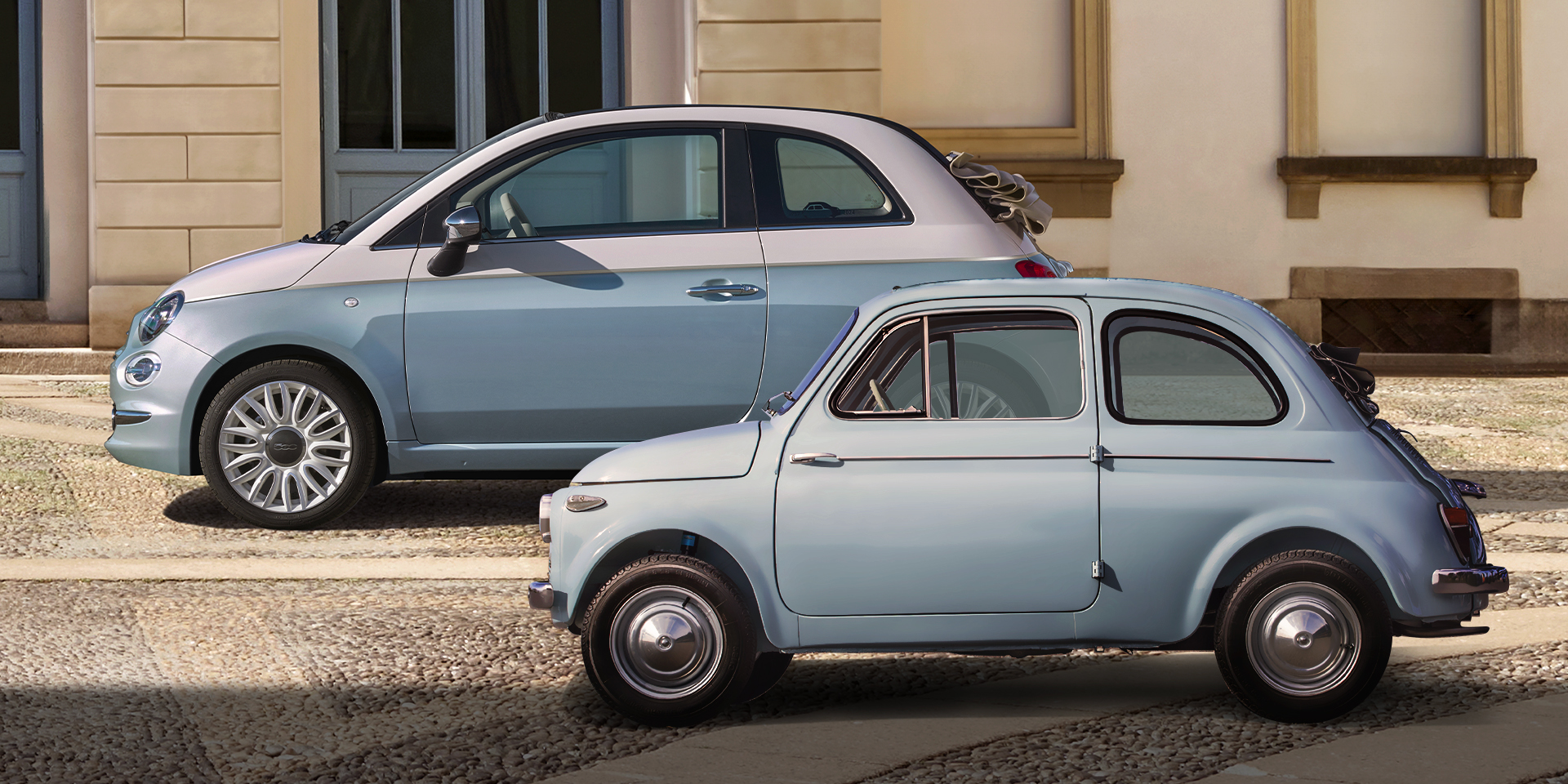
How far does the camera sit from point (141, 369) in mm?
7188

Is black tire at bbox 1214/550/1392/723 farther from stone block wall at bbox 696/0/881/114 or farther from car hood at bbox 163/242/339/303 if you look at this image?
stone block wall at bbox 696/0/881/114

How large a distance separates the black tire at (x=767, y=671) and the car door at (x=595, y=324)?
231 cm

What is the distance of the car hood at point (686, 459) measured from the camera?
435 cm

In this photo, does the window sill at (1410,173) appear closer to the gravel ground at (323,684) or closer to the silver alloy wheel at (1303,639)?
the gravel ground at (323,684)

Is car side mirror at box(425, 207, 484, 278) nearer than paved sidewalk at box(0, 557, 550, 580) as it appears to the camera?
No

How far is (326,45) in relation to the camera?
47.3 feet

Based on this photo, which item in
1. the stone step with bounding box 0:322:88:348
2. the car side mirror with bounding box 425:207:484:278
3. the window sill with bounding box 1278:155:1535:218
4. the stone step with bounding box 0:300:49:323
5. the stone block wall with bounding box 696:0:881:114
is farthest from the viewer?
the window sill with bounding box 1278:155:1535:218

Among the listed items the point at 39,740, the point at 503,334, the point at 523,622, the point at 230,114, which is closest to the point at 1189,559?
the point at 523,622

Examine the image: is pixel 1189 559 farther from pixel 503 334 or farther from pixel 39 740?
pixel 503 334

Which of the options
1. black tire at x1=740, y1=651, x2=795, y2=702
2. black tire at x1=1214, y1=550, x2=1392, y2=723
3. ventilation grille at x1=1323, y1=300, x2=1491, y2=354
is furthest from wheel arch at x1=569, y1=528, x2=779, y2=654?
ventilation grille at x1=1323, y1=300, x2=1491, y2=354

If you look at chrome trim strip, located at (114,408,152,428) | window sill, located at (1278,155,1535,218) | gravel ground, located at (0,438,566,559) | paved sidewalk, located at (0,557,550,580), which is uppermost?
window sill, located at (1278,155,1535,218)

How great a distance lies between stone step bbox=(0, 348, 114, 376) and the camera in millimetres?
13453

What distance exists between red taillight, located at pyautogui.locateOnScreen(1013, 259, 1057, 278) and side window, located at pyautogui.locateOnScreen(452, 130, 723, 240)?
1.26 metres

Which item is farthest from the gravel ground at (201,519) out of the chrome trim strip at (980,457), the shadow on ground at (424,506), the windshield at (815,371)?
the chrome trim strip at (980,457)
